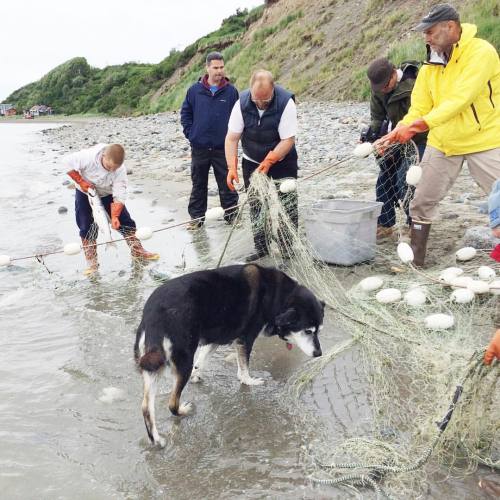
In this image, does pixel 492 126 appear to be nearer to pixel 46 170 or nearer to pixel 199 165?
pixel 199 165

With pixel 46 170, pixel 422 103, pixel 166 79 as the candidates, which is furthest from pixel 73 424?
pixel 166 79

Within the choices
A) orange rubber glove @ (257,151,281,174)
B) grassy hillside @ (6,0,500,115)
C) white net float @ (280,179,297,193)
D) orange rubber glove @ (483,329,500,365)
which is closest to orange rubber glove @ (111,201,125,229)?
orange rubber glove @ (257,151,281,174)

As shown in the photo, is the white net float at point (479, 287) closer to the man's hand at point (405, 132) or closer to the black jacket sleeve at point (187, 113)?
the man's hand at point (405, 132)

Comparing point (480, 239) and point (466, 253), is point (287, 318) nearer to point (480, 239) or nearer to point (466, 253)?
point (466, 253)

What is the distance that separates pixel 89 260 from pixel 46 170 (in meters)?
13.2

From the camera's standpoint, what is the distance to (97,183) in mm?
6703

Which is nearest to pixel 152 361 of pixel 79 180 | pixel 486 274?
pixel 486 274

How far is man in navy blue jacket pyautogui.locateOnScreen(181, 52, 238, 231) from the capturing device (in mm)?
7996

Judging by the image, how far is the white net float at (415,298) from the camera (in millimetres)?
4609

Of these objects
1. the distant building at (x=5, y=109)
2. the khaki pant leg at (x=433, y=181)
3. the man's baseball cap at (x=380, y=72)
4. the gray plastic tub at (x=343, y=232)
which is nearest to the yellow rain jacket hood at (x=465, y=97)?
the khaki pant leg at (x=433, y=181)

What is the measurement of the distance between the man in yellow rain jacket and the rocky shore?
0.83 meters

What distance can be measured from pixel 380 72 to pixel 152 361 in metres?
4.22

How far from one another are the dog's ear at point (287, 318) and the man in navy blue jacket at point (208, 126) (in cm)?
358

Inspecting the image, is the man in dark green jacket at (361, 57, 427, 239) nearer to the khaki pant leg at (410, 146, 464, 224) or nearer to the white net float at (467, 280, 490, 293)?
the khaki pant leg at (410, 146, 464, 224)
